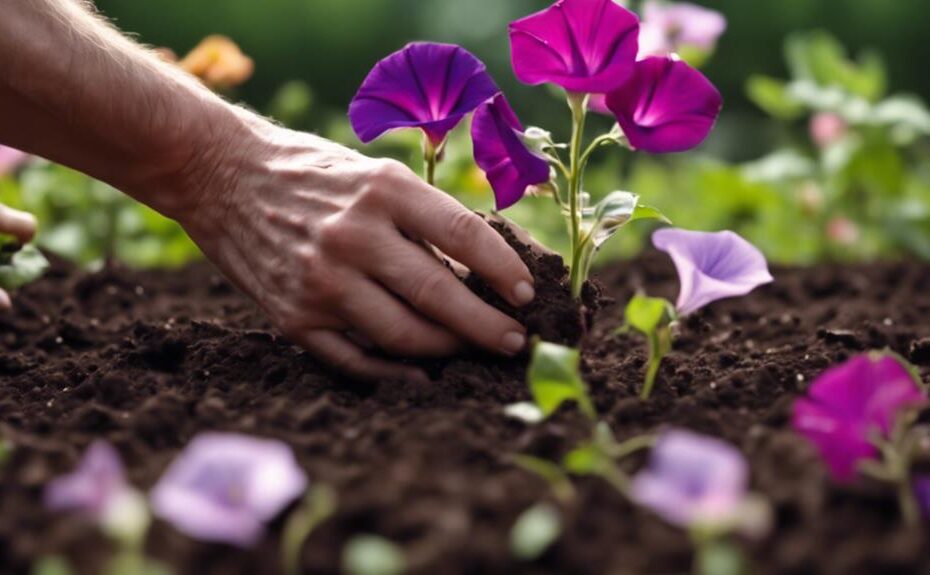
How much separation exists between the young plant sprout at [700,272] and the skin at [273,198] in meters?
0.18

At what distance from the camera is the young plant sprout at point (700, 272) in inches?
55.7

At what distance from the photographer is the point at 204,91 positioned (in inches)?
68.4

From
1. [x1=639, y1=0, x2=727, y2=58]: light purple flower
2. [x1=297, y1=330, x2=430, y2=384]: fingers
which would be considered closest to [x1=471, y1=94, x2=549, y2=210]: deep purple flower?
[x1=297, y1=330, x2=430, y2=384]: fingers

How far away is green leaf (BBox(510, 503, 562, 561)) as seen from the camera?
37.5 inches

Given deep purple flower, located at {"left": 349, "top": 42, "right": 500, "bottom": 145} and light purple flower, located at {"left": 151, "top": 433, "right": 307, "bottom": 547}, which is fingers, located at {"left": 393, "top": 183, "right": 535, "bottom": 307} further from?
light purple flower, located at {"left": 151, "top": 433, "right": 307, "bottom": 547}

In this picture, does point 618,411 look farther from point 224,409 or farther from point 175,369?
point 175,369

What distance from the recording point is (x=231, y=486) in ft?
3.20

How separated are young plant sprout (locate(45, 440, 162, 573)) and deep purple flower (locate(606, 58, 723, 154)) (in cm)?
76

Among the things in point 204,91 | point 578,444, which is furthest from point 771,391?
point 204,91

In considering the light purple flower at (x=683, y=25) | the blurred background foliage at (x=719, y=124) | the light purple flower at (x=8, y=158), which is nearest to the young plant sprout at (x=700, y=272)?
the blurred background foliage at (x=719, y=124)

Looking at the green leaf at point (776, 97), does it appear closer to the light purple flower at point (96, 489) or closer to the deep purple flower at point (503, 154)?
the deep purple flower at point (503, 154)

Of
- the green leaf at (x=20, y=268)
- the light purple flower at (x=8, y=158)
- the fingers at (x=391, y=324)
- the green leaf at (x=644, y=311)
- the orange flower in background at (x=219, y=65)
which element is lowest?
the light purple flower at (x=8, y=158)

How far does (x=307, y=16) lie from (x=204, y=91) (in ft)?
11.4

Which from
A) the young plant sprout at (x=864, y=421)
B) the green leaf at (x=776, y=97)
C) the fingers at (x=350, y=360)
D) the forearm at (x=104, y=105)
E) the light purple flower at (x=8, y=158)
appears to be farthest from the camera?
the green leaf at (x=776, y=97)
